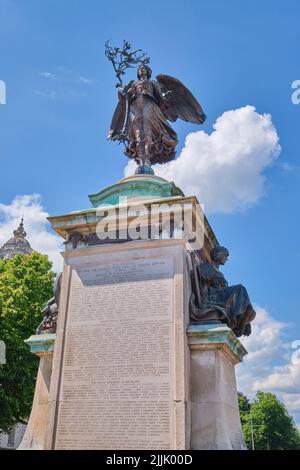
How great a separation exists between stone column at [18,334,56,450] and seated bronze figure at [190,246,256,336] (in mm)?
2585

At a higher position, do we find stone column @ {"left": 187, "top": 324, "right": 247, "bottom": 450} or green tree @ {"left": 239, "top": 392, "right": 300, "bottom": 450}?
green tree @ {"left": 239, "top": 392, "right": 300, "bottom": 450}

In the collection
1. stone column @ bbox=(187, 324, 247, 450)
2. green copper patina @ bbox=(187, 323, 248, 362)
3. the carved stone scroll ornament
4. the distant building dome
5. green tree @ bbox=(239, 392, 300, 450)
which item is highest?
the distant building dome

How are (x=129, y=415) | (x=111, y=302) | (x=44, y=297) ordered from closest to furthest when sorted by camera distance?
(x=129, y=415), (x=111, y=302), (x=44, y=297)

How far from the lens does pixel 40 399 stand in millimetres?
7652

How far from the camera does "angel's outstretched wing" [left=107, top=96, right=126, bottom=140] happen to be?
10992 millimetres

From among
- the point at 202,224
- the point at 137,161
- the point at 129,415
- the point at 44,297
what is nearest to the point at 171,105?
the point at 137,161

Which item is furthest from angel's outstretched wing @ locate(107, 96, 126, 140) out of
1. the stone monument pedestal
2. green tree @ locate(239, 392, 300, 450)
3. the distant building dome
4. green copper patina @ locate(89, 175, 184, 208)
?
green tree @ locate(239, 392, 300, 450)

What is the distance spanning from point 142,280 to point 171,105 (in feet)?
18.1

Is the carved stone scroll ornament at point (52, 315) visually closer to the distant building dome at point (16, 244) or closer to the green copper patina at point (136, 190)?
the green copper patina at point (136, 190)

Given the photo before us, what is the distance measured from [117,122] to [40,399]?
6.46 meters

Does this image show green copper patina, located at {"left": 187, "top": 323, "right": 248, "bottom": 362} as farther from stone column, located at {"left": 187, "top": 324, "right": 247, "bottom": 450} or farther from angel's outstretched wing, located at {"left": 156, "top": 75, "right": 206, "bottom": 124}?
angel's outstretched wing, located at {"left": 156, "top": 75, "right": 206, "bottom": 124}

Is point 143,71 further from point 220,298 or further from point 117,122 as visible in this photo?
point 220,298

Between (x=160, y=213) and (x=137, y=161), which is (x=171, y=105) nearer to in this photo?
(x=137, y=161)
